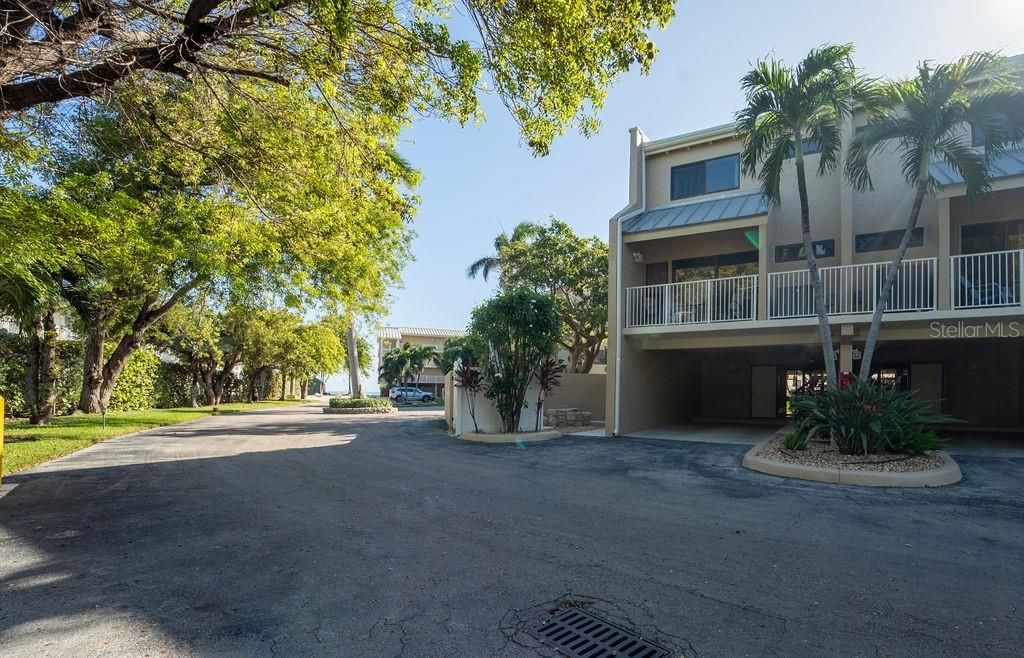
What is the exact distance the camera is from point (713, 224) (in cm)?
1381

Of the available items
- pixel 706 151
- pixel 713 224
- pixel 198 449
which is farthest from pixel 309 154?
pixel 706 151

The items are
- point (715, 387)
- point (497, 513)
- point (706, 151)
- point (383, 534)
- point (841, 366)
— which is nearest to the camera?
point (383, 534)

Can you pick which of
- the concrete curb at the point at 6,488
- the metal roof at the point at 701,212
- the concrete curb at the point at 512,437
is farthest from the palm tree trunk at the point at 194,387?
the metal roof at the point at 701,212

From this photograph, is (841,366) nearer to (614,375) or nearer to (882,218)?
(882,218)

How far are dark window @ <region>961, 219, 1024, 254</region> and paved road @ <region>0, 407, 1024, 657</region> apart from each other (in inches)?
235

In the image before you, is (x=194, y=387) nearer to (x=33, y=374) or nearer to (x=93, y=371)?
(x=93, y=371)

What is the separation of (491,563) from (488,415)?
36.3 feet

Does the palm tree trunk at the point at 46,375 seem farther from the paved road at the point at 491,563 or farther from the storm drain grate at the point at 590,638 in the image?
the storm drain grate at the point at 590,638

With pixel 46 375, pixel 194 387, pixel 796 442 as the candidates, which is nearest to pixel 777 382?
pixel 796 442

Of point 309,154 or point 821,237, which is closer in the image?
point 309,154

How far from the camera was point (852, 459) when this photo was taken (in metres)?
9.18

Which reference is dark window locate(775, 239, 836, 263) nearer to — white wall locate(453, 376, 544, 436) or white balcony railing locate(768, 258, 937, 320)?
white balcony railing locate(768, 258, 937, 320)

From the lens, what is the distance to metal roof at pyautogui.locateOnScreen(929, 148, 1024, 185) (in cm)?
1118

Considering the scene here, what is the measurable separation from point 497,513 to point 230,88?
6.93m
